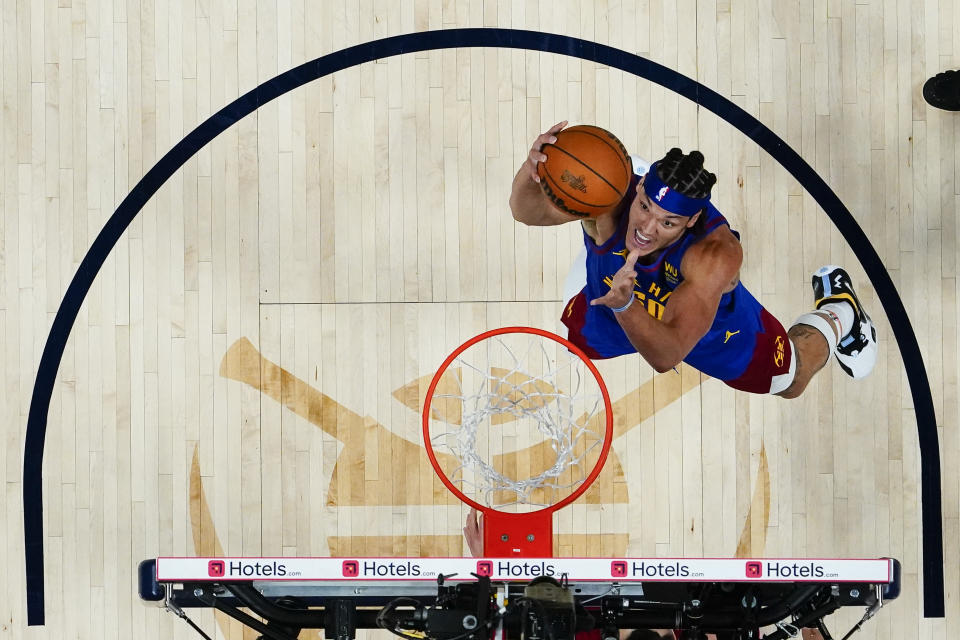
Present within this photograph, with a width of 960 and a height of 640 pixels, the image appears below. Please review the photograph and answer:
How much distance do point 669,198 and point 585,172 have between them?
1.38 ft


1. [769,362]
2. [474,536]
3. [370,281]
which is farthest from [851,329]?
[370,281]

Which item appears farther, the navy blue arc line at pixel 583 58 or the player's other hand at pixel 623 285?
the navy blue arc line at pixel 583 58

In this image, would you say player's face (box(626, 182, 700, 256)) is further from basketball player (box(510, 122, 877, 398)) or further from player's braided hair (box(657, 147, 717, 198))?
player's braided hair (box(657, 147, 717, 198))

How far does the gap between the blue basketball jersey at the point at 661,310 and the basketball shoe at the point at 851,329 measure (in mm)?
765

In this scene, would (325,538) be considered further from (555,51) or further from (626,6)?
(626,6)

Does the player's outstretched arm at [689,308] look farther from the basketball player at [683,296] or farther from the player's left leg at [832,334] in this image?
the player's left leg at [832,334]

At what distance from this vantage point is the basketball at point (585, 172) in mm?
4297

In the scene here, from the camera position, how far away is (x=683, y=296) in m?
4.36

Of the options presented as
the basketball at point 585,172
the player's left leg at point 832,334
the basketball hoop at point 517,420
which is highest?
the basketball at point 585,172

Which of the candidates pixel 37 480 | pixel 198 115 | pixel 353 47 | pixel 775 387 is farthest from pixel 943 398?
pixel 37 480

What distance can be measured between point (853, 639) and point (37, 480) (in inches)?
214

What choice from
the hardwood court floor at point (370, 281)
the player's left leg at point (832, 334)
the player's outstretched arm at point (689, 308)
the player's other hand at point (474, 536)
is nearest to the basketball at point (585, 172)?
the player's outstretched arm at point (689, 308)

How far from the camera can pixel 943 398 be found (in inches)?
237

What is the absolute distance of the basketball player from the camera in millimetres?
4152
